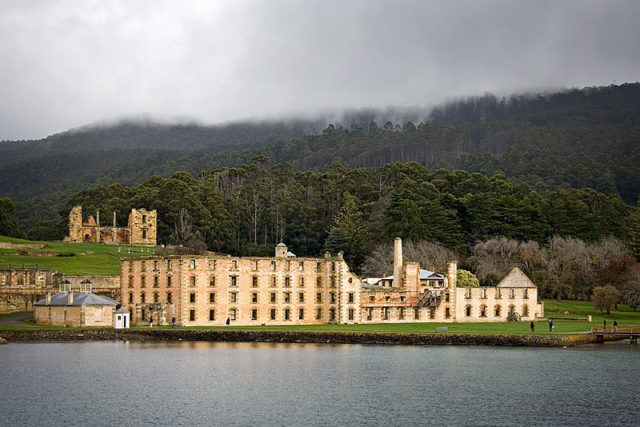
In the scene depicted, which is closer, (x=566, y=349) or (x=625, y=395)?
(x=625, y=395)

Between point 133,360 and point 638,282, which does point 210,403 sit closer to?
point 133,360

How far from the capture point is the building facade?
9150cm

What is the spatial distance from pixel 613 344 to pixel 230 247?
76367 mm

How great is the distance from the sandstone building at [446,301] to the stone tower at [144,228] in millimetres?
54937

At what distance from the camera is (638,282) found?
104m

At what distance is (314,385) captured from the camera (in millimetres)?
59750

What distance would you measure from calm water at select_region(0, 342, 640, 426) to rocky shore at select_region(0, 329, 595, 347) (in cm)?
204

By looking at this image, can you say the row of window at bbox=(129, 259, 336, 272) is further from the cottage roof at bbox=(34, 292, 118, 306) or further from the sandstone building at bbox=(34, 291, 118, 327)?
the sandstone building at bbox=(34, 291, 118, 327)

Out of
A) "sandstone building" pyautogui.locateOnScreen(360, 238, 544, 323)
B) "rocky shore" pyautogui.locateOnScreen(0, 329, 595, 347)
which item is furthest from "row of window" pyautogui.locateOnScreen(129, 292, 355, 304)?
"rocky shore" pyautogui.locateOnScreen(0, 329, 595, 347)

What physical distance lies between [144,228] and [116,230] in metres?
6.43

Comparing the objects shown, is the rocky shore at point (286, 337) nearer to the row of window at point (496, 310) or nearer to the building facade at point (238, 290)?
the building facade at point (238, 290)

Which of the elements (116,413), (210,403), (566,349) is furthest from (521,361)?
(116,413)

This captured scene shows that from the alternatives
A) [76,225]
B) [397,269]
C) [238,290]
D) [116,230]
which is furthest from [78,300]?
[116,230]

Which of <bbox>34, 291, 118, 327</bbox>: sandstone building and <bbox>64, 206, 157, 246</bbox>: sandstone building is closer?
<bbox>34, 291, 118, 327</bbox>: sandstone building
